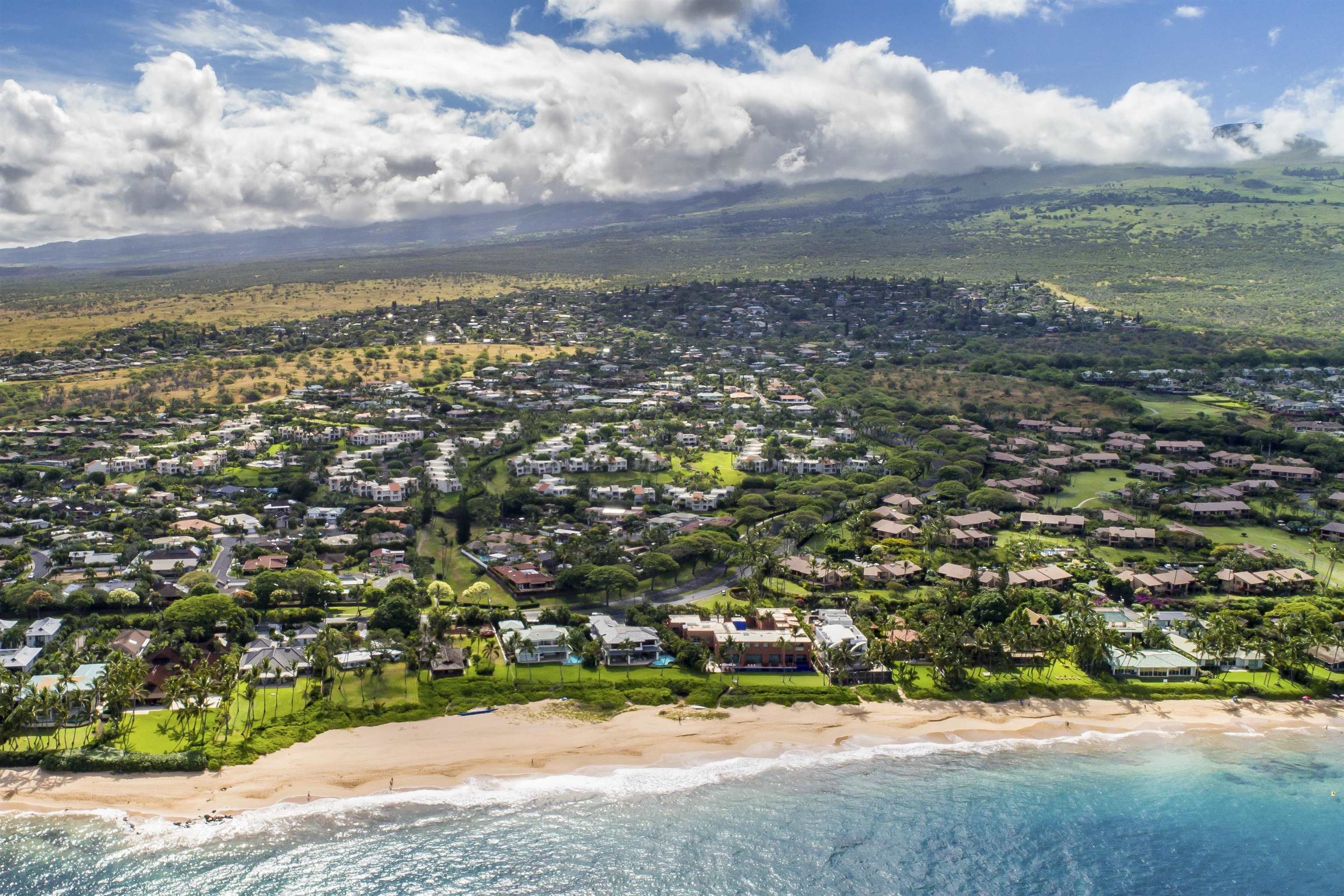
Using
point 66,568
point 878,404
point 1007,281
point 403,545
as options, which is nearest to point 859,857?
point 403,545

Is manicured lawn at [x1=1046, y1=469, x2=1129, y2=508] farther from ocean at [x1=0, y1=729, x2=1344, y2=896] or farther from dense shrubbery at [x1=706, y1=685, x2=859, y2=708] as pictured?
dense shrubbery at [x1=706, y1=685, x2=859, y2=708]

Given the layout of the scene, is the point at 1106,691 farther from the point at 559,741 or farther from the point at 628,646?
the point at 559,741

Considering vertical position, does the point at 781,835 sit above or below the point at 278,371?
below

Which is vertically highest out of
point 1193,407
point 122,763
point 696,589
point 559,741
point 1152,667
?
point 122,763

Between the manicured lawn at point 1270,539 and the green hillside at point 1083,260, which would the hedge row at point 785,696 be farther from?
the green hillside at point 1083,260

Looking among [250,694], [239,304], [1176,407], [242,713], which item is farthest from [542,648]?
[239,304]
